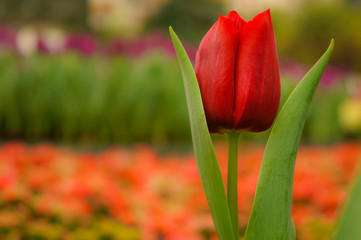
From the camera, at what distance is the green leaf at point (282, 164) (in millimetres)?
604

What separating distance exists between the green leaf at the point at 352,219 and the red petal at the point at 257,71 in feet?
0.61

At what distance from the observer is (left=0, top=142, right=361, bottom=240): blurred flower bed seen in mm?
1431

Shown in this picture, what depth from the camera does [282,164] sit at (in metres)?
0.60

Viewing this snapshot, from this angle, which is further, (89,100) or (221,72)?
(89,100)

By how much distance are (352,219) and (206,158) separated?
0.22 m

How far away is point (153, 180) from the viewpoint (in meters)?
2.02

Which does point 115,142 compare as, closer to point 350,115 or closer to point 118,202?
point 350,115

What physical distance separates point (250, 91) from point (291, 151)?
0.09m

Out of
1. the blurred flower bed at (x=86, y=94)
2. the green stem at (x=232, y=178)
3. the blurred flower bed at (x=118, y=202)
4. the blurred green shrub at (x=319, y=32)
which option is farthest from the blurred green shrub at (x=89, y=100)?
the blurred green shrub at (x=319, y=32)

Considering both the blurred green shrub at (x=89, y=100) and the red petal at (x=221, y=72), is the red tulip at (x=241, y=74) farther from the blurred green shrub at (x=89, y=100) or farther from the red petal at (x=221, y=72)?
the blurred green shrub at (x=89, y=100)

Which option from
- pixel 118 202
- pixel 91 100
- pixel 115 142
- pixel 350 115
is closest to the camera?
pixel 118 202

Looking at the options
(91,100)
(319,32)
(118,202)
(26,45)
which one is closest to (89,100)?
(91,100)

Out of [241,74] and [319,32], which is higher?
[319,32]

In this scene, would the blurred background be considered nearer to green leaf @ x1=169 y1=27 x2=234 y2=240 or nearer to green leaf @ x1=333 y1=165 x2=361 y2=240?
green leaf @ x1=333 y1=165 x2=361 y2=240
